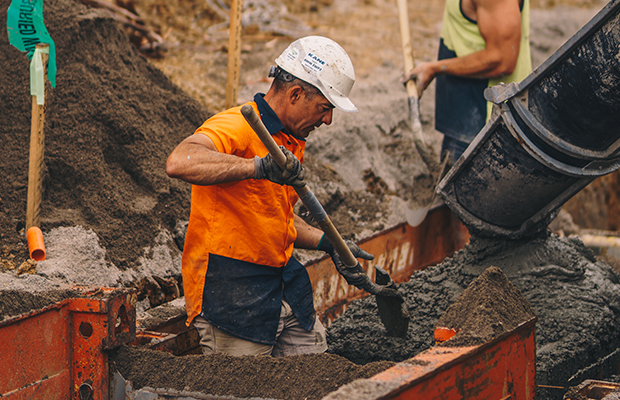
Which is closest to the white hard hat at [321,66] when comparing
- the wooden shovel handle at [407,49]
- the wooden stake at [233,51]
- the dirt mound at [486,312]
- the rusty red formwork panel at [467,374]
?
the dirt mound at [486,312]

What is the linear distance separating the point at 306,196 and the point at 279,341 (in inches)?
30.3

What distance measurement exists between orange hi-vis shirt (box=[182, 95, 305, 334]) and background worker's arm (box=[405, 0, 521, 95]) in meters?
1.99

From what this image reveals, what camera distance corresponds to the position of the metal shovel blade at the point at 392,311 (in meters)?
3.22

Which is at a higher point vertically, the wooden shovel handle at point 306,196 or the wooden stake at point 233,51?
the wooden stake at point 233,51

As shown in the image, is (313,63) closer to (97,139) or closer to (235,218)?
(235,218)

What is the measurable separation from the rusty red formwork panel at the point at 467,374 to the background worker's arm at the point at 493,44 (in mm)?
2333

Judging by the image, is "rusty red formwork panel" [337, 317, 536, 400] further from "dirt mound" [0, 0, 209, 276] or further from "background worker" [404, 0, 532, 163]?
"background worker" [404, 0, 532, 163]

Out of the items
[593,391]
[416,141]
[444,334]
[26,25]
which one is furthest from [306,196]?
[416,141]

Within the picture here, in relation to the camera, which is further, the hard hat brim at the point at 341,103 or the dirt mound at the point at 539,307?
the dirt mound at the point at 539,307

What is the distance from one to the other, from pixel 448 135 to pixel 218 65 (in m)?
3.56

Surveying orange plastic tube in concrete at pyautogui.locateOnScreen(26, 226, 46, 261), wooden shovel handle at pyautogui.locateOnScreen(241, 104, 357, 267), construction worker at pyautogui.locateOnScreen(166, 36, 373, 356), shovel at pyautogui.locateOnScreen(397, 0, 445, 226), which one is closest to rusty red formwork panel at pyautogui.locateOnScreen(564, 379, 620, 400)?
wooden shovel handle at pyautogui.locateOnScreen(241, 104, 357, 267)

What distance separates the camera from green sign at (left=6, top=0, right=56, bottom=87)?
11.0ft

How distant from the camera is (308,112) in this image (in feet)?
8.75

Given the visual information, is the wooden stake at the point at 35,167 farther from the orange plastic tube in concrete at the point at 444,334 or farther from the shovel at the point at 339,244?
the orange plastic tube in concrete at the point at 444,334
